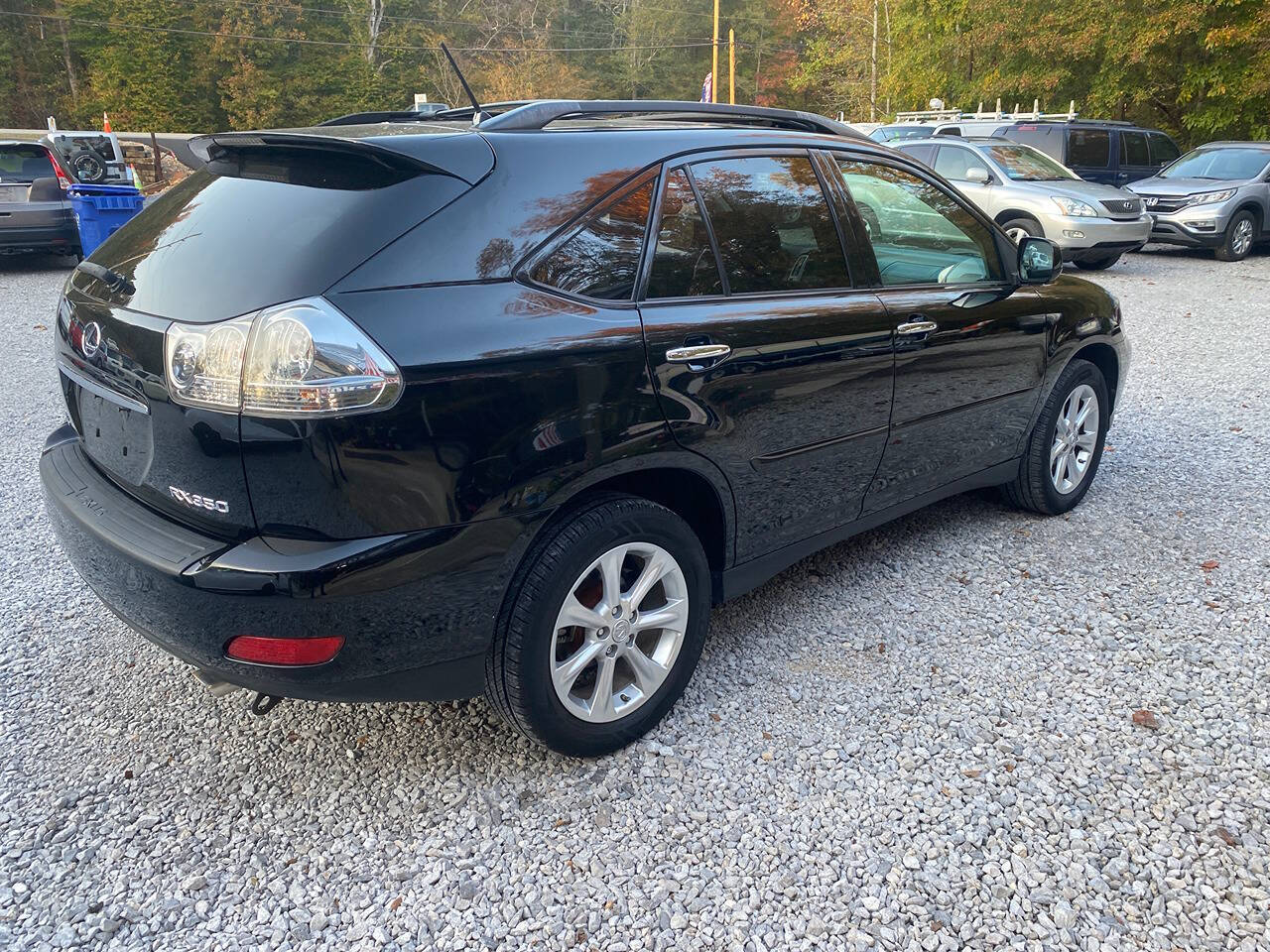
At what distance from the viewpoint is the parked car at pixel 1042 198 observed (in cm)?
1255

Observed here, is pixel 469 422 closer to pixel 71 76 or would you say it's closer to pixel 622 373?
pixel 622 373

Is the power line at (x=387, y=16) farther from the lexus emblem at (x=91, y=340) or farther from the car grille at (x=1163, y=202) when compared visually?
the lexus emblem at (x=91, y=340)

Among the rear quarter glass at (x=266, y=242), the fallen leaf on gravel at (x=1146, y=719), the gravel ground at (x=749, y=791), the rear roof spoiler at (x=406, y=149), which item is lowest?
the fallen leaf on gravel at (x=1146, y=719)

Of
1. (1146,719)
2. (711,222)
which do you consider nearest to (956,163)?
(711,222)

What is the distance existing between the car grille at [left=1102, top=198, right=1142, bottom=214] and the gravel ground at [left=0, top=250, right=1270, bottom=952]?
10.2 metres

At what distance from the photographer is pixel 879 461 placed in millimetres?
3473

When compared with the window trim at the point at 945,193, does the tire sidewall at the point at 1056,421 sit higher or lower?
lower

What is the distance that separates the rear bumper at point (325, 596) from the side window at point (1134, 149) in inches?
657

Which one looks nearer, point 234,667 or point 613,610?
point 234,667

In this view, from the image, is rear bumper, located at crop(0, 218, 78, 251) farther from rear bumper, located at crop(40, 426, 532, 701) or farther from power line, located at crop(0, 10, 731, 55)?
power line, located at crop(0, 10, 731, 55)

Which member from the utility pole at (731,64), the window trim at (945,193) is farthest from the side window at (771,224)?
the utility pole at (731,64)

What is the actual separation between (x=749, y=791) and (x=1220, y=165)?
16.4m

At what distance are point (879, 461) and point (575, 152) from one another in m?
1.57

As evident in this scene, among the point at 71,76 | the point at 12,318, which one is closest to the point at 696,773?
the point at 12,318
